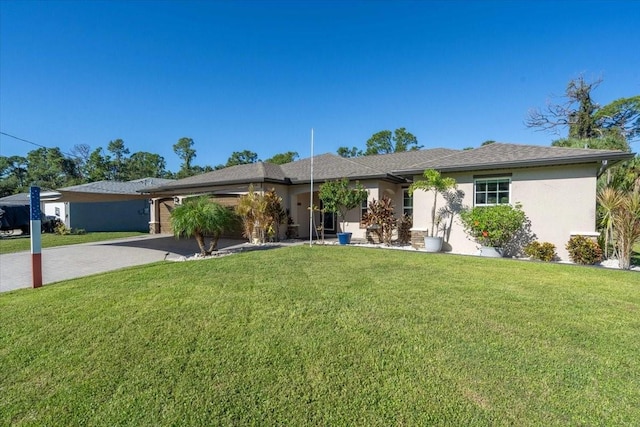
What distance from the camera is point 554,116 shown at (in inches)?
1115

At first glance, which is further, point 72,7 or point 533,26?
point 533,26

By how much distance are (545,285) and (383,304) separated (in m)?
4.31

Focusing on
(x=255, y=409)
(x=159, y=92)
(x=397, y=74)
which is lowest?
(x=255, y=409)

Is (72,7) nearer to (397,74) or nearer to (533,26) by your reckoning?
(397,74)

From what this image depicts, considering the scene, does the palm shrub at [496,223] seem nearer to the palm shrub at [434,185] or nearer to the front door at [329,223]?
the palm shrub at [434,185]

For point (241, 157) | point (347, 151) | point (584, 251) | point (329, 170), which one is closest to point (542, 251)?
point (584, 251)

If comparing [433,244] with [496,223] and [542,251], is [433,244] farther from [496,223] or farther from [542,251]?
[542,251]

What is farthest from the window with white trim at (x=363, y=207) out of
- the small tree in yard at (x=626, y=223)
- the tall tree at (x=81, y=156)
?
the tall tree at (x=81, y=156)

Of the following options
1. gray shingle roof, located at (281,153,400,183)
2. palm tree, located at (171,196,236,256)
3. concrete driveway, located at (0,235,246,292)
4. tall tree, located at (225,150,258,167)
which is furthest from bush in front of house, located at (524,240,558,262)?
tall tree, located at (225,150,258,167)

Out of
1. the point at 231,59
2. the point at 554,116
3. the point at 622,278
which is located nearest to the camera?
the point at 622,278

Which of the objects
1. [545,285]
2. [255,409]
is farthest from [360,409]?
[545,285]

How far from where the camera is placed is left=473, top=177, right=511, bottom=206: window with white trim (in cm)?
1109

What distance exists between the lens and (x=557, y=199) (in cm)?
1016

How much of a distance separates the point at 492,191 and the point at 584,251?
3.48 m
